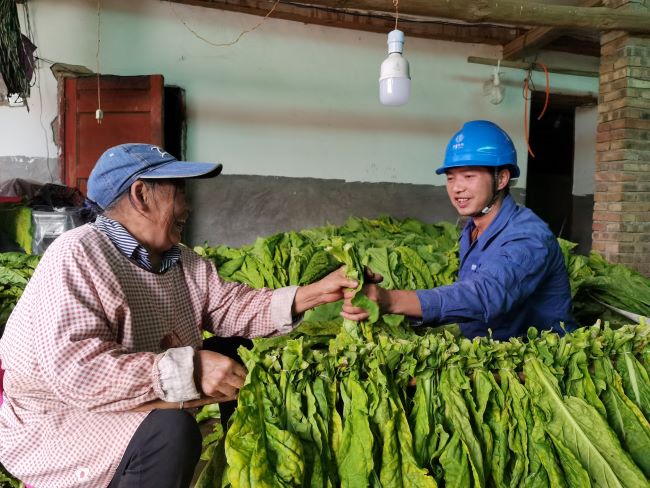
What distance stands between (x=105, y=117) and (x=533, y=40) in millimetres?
5545

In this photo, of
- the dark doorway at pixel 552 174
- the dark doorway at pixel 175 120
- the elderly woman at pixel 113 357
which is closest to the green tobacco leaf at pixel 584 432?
the elderly woman at pixel 113 357

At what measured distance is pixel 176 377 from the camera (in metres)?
1.51

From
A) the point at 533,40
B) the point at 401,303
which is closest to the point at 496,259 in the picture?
the point at 401,303

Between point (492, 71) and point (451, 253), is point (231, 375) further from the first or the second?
point (492, 71)

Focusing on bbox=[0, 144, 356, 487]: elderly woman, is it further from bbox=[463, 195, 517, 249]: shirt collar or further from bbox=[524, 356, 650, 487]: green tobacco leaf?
bbox=[463, 195, 517, 249]: shirt collar

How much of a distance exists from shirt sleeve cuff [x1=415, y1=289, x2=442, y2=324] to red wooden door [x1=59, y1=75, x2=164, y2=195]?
474 centimetres

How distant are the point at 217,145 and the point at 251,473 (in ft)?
18.7

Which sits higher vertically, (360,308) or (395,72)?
(395,72)

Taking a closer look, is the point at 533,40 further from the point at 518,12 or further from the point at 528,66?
the point at 518,12

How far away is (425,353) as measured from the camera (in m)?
1.55

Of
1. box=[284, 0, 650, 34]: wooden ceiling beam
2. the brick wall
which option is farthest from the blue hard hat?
the brick wall

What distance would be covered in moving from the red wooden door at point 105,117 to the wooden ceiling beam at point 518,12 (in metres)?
2.29

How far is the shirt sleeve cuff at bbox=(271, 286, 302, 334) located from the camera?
7.41 feet

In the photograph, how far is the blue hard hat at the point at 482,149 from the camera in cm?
249
